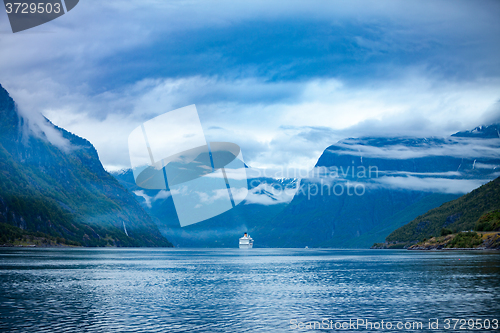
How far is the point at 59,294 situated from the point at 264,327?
36847mm

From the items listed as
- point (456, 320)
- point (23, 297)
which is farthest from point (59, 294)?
point (456, 320)

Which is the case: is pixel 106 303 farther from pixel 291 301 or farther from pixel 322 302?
pixel 322 302

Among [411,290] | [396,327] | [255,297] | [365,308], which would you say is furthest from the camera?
[411,290]

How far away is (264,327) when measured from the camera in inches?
1640

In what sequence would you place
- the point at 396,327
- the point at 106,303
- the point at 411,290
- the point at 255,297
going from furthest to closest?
the point at 411,290
the point at 255,297
the point at 106,303
the point at 396,327

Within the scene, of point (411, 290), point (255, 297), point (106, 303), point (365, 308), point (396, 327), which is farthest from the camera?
point (411, 290)

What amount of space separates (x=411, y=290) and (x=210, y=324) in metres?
39.6

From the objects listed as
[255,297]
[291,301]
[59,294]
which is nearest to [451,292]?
[291,301]

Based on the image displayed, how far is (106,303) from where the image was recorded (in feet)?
184

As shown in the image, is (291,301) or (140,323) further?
(291,301)

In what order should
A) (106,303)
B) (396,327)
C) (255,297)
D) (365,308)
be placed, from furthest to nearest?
(255,297) < (106,303) < (365,308) < (396,327)

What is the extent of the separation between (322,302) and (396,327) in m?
17.2

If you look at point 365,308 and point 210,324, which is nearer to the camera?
point 210,324

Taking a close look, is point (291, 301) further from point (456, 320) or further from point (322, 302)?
point (456, 320)
